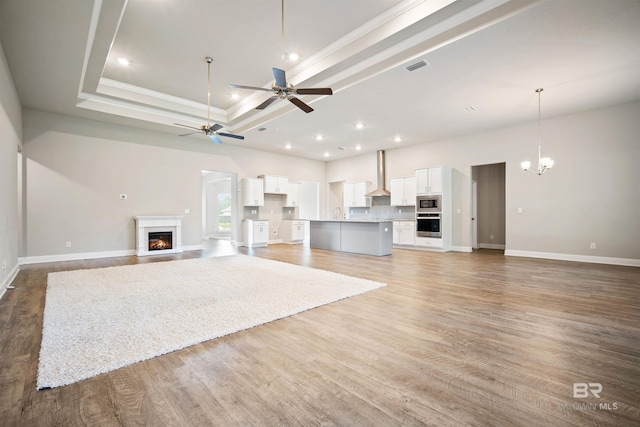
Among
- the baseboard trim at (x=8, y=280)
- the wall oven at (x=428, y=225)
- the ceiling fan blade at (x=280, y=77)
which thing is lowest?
the baseboard trim at (x=8, y=280)

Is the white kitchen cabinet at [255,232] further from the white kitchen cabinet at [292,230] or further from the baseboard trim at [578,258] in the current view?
the baseboard trim at [578,258]

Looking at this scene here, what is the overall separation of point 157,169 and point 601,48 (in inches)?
350

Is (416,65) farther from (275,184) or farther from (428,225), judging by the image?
(275,184)

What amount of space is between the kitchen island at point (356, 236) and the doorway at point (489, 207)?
3.09m

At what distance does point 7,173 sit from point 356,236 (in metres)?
6.45

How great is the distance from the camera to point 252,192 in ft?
30.4

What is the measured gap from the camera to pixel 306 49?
442 cm

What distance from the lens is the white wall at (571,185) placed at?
18.9 ft

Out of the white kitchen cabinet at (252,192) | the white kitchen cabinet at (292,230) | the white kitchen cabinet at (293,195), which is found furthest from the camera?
the white kitchen cabinet at (293,195)

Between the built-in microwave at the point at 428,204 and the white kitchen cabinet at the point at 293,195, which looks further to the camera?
the white kitchen cabinet at the point at 293,195

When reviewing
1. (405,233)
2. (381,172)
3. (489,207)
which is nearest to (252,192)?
(381,172)

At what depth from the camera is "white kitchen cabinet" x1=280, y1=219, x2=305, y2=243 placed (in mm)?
10312

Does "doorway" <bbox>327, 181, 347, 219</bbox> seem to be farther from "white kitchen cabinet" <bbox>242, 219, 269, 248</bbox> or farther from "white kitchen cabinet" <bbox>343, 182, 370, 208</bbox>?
"white kitchen cabinet" <bbox>242, 219, 269, 248</bbox>

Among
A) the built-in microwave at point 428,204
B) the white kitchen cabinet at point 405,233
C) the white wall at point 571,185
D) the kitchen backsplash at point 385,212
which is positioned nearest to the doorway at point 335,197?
the kitchen backsplash at point 385,212
